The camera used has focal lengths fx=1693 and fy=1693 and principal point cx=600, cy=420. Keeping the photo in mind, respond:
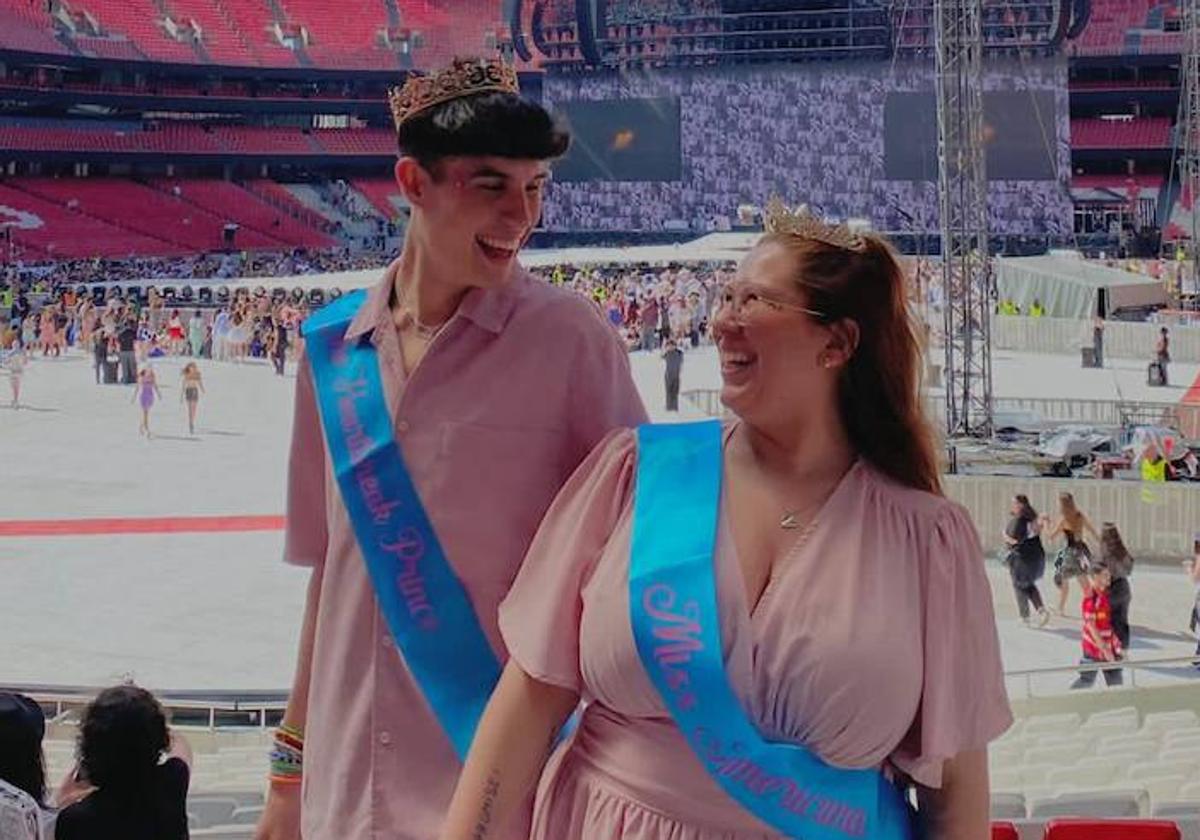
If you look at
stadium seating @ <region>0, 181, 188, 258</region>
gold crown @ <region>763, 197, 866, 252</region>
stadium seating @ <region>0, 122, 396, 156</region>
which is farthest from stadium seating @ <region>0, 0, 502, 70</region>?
gold crown @ <region>763, 197, 866, 252</region>

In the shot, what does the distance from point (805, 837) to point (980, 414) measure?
57.9 ft

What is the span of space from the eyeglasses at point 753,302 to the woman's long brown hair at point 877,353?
0.05ft

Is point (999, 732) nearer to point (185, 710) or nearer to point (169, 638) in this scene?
point (185, 710)

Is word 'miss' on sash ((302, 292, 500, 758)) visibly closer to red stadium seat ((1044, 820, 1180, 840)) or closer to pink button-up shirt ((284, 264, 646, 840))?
pink button-up shirt ((284, 264, 646, 840))

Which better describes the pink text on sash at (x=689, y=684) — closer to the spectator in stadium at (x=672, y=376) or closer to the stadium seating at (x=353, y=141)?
the spectator in stadium at (x=672, y=376)

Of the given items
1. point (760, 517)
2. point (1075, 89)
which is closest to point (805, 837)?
point (760, 517)

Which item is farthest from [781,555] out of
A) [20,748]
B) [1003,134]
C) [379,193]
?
[379,193]

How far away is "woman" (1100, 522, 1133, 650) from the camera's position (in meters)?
10.4

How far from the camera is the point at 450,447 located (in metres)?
2.11

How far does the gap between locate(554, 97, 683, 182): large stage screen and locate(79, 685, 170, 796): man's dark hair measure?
47879 mm

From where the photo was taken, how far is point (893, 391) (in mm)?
1922

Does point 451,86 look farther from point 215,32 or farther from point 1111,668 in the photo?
point 215,32

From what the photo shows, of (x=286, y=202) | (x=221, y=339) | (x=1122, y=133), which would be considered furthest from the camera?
(x=286, y=202)

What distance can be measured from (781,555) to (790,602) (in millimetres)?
76
